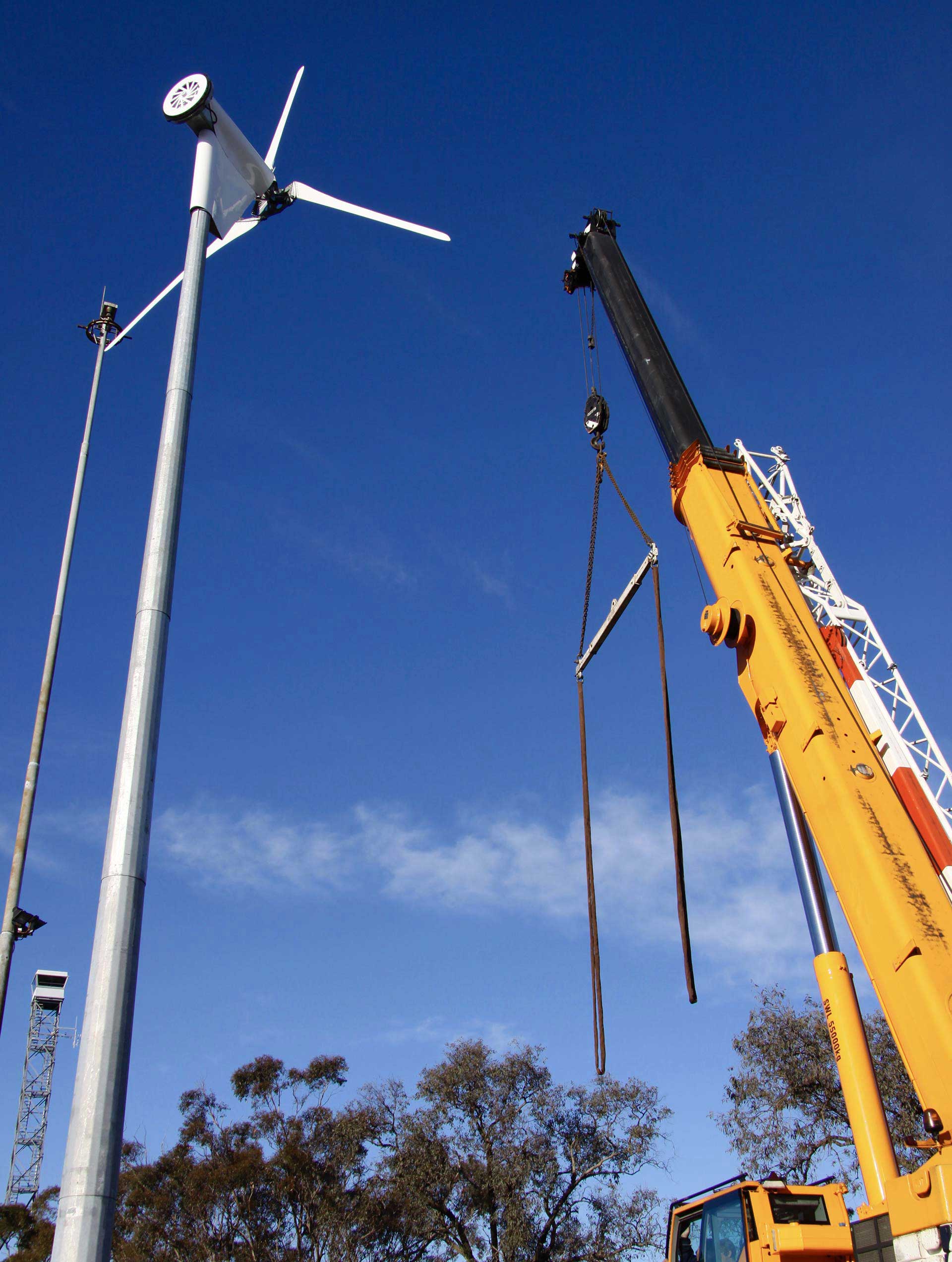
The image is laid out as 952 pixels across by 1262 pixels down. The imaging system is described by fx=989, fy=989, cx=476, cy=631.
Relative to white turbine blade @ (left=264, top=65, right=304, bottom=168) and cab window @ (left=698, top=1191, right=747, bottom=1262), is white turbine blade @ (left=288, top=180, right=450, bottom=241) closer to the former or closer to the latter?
white turbine blade @ (left=264, top=65, right=304, bottom=168)

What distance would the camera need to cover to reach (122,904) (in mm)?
5508

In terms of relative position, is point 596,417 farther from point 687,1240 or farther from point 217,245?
point 687,1240

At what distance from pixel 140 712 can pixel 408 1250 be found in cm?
3170

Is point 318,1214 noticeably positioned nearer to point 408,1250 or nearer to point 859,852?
point 408,1250

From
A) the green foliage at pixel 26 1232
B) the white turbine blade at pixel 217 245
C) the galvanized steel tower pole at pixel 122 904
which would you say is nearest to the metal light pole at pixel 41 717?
the white turbine blade at pixel 217 245

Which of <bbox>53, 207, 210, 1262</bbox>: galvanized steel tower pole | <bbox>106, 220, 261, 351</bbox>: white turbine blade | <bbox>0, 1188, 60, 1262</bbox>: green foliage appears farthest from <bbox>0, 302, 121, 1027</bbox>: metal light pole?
<bbox>0, 1188, 60, 1262</bbox>: green foliage

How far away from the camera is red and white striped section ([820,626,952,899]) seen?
14518mm

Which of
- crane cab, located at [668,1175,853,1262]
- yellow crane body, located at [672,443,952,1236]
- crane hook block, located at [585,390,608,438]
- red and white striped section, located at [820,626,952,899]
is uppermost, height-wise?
crane hook block, located at [585,390,608,438]

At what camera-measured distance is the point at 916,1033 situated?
731 centimetres

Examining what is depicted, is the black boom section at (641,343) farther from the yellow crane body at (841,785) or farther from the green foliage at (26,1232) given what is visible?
the green foliage at (26,1232)

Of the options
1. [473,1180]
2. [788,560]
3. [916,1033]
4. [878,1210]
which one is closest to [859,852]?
[916,1033]

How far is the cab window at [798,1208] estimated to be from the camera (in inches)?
356

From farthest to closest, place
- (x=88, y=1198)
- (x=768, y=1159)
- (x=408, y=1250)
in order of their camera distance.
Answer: (x=408, y=1250), (x=768, y=1159), (x=88, y=1198)

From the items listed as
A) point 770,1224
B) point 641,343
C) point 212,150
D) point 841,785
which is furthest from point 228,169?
point 770,1224
